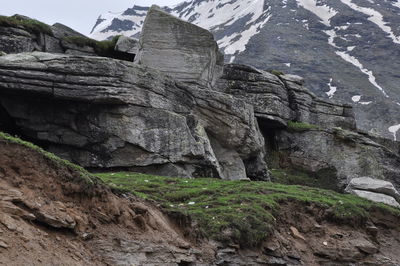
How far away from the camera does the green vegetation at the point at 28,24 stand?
42600 mm

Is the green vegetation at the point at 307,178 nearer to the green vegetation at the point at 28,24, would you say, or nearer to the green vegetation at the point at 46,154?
the green vegetation at the point at 28,24

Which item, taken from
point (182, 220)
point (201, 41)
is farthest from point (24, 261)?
point (201, 41)

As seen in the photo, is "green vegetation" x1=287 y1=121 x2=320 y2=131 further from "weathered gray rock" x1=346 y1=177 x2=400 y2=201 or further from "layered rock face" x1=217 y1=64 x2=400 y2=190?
"weathered gray rock" x1=346 y1=177 x2=400 y2=201

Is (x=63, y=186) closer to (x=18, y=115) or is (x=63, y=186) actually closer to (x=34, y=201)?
(x=34, y=201)

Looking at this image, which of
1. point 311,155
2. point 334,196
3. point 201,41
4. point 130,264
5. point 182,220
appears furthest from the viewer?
point 311,155

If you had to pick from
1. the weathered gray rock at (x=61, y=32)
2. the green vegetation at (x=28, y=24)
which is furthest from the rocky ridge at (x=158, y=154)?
the green vegetation at (x=28, y=24)

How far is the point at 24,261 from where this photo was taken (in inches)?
456

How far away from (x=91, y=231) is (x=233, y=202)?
31.4 feet

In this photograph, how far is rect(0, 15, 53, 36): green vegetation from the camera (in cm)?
4260

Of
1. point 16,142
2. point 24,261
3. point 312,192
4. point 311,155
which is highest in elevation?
point 16,142

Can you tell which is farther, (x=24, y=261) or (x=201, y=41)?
(x=201, y=41)

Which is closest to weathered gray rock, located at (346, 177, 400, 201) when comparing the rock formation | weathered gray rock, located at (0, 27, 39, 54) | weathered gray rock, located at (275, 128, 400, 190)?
the rock formation

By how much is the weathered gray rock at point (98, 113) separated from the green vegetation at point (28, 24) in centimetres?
1127

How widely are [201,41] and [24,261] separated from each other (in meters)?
33.4
